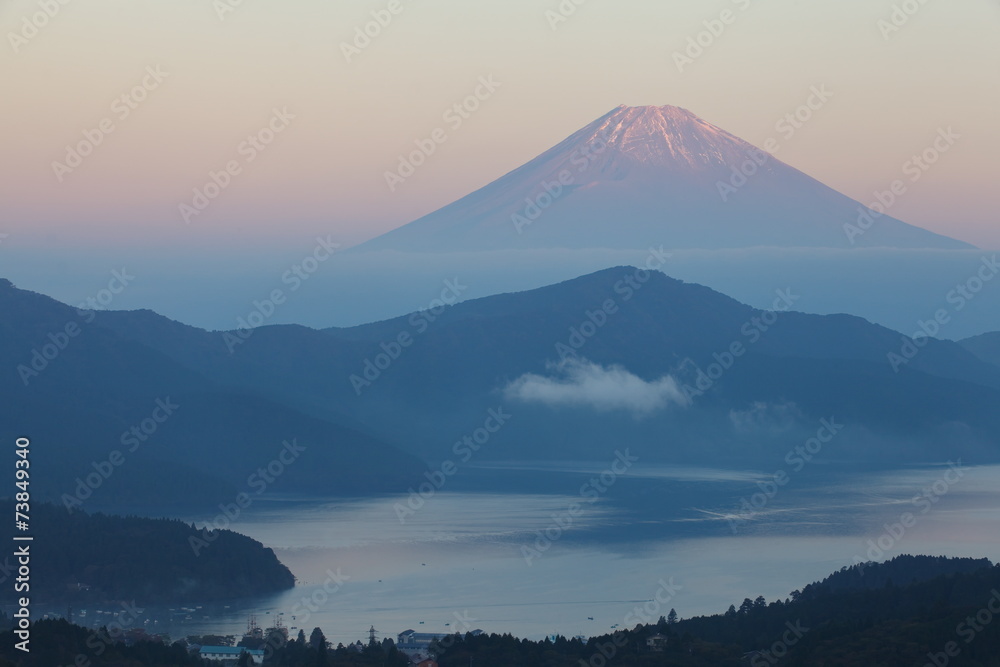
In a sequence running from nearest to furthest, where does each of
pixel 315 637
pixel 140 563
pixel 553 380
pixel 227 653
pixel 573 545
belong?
1. pixel 227 653
2. pixel 315 637
3. pixel 140 563
4. pixel 573 545
5. pixel 553 380

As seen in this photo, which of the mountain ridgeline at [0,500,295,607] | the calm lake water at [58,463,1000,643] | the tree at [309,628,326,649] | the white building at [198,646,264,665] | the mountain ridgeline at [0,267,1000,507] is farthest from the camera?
the mountain ridgeline at [0,267,1000,507]

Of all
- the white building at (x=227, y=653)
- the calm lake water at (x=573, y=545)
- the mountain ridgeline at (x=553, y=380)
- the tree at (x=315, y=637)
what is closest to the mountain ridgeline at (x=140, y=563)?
the calm lake water at (x=573, y=545)

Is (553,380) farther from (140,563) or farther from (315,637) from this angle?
(315,637)

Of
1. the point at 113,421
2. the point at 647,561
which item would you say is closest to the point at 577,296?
the point at 113,421

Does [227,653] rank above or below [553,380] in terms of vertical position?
below

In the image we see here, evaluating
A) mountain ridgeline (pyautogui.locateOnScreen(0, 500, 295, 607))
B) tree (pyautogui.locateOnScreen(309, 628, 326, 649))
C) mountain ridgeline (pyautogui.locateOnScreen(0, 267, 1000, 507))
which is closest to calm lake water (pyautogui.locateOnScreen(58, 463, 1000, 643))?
tree (pyautogui.locateOnScreen(309, 628, 326, 649))

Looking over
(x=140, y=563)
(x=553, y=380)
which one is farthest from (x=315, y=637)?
(x=553, y=380)

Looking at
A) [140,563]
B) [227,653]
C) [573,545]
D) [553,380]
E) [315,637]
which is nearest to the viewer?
[227,653]

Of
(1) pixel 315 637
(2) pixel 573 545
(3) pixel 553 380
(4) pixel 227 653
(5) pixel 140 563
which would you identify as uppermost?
(3) pixel 553 380

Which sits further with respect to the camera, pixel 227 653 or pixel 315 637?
pixel 315 637

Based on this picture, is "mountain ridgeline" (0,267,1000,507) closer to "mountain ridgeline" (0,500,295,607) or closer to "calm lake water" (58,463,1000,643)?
"calm lake water" (58,463,1000,643)
